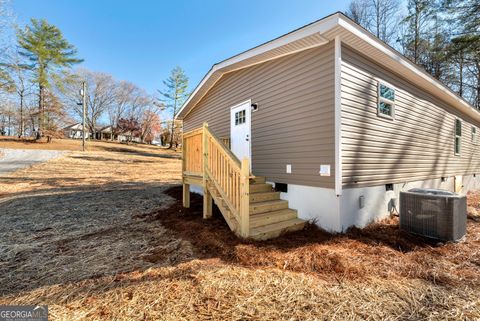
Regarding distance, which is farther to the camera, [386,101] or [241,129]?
[241,129]

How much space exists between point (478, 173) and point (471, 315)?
12334 millimetres

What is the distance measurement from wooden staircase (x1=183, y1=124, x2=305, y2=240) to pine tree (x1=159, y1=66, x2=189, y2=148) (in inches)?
919

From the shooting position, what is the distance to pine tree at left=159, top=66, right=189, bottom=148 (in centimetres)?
2626

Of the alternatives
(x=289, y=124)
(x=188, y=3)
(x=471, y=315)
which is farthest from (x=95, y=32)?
(x=471, y=315)

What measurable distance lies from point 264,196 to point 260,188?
325 mm

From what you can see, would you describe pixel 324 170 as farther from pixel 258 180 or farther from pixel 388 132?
pixel 388 132

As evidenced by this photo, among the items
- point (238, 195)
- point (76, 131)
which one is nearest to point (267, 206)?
point (238, 195)

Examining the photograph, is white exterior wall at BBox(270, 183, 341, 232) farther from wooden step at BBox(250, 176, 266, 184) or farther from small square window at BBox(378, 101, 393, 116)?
small square window at BBox(378, 101, 393, 116)

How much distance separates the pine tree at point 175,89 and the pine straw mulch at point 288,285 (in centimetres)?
2552

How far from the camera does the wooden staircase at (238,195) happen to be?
3498mm

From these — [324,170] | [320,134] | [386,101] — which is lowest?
[324,170]

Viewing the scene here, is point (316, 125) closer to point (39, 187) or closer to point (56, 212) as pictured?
point (56, 212)

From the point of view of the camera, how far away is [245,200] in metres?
3.45

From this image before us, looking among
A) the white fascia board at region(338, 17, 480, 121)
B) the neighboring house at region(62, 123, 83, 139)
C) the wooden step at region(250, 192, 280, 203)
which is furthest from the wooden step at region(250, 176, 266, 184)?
the neighboring house at region(62, 123, 83, 139)
